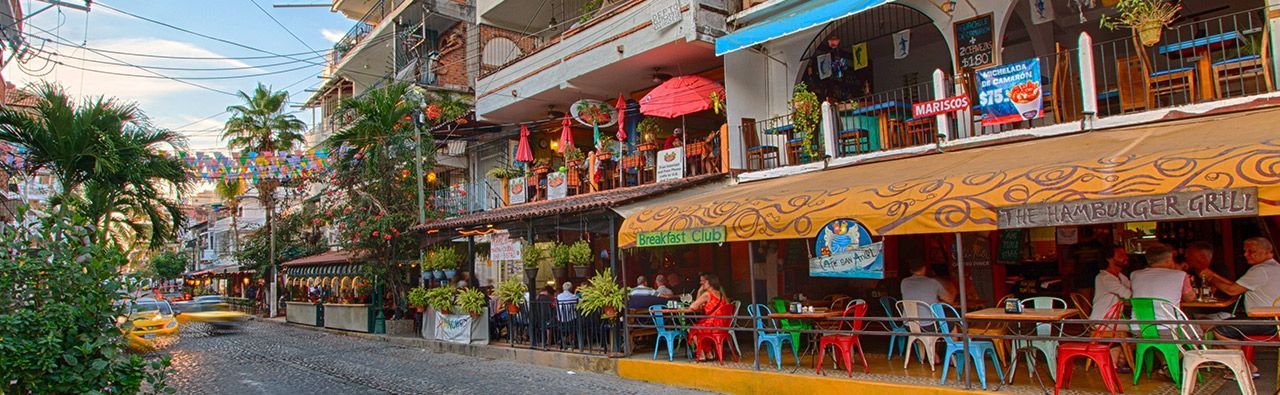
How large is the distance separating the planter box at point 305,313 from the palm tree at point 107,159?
1063cm

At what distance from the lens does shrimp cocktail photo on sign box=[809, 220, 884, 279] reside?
898cm

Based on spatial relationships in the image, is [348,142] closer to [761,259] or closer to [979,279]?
[761,259]

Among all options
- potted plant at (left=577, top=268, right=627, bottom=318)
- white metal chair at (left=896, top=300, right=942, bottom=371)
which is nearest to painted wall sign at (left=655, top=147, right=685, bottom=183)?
potted plant at (left=577, top=268, right=627, bottom=318)

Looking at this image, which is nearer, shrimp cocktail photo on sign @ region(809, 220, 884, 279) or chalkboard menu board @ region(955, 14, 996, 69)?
shrimp cocktail photo on sign @ region(809, 220, 884, 279)

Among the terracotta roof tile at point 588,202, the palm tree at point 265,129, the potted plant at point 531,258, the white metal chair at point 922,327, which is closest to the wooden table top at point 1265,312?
the white metal chair at point 922,327

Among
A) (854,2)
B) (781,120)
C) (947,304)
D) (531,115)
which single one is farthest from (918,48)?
(531,115)

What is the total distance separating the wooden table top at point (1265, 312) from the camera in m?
6.88

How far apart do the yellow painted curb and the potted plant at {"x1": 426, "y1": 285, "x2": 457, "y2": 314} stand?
6.16m

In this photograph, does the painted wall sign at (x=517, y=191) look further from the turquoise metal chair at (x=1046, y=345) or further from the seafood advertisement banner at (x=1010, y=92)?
the turquoise metal chair at (x=1046, y=345)

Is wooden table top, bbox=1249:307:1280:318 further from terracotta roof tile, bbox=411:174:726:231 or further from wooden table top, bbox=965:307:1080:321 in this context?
terracotta roof tile, bbox=411:174:726:231

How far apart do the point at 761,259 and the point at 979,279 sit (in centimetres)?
416

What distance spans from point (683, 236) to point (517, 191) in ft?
35.8

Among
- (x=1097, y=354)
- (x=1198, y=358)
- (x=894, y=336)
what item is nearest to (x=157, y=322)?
(x=894, y=336)

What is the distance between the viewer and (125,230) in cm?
1523
